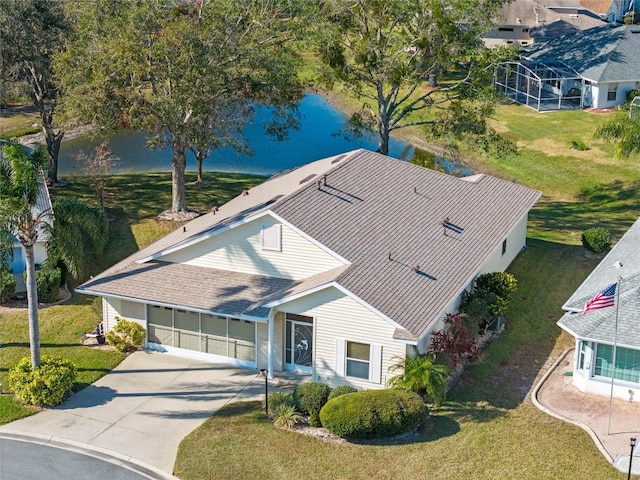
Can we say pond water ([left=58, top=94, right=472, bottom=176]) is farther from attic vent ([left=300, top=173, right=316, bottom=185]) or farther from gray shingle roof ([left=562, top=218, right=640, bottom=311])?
gray shingle roof ([left=562, top=218, right=640, bottom=311])

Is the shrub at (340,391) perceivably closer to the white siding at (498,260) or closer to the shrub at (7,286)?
the white siding at (498,260)

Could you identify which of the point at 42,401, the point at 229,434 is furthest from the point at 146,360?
the point at 229,434

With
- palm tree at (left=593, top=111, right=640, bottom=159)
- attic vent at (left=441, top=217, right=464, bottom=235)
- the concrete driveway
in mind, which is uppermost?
palm tree at (left=593, top=111, right=640, bottom=159)

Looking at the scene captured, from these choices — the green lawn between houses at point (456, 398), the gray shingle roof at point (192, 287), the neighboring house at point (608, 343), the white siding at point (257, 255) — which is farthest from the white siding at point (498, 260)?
the gray shingle roof at point (192, 287)

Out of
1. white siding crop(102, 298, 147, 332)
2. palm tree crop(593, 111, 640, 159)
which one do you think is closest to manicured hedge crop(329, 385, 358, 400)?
white siding crop(102, 298, 147, 332)

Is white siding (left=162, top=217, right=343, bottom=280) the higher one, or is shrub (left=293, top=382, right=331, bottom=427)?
white siding (left=162, top=217, right=343, bottom=280)

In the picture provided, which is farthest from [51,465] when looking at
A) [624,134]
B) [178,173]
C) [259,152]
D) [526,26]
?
[526,26]
